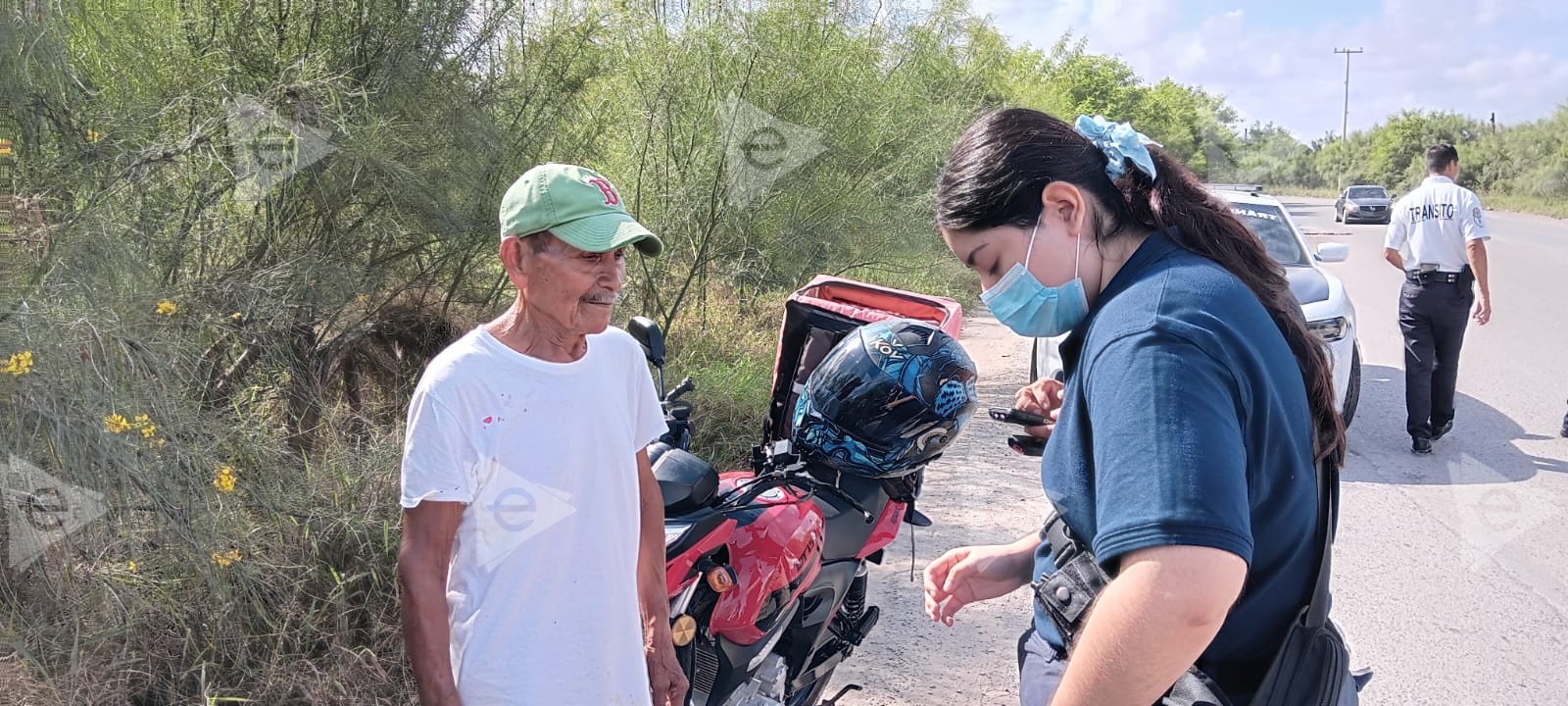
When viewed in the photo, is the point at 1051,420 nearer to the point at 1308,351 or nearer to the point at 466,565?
the point at 1308,351

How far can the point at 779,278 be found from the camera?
8.09 m

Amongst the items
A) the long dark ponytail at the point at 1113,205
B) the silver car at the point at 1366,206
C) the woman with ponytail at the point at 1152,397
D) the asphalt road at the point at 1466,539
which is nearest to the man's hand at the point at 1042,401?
the woman with ponytail at the point at 1152,397

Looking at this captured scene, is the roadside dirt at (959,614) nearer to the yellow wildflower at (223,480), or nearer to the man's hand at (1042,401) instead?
the man's hand at (1042,401)

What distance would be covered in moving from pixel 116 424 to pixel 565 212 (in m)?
1.42

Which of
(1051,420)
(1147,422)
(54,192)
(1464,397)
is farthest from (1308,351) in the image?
(1464,397)

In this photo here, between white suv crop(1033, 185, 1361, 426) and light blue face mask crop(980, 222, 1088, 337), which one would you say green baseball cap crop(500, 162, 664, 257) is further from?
white suv crop(1033, 185, 1361, 426)

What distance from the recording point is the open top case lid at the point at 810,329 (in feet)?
11.8

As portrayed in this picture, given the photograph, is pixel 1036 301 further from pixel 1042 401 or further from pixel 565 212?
pixel 565 212

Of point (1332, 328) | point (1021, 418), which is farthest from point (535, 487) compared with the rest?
point (1332, 328)

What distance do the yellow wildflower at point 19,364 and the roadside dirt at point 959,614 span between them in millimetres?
2573

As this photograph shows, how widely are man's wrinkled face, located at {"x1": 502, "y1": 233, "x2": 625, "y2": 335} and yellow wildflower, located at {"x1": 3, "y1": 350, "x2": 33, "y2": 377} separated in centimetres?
120

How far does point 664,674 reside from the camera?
2.35 m

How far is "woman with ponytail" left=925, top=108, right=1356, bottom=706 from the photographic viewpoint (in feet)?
3.90

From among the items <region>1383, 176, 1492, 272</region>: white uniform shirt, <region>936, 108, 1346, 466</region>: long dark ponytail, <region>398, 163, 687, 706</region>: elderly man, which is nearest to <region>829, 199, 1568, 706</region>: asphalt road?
<region>1383, 176, 1492, 272</region>: white uniform shirt
